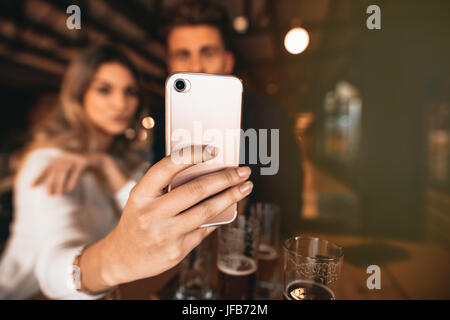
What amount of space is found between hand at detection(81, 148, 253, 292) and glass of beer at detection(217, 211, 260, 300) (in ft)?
0.43

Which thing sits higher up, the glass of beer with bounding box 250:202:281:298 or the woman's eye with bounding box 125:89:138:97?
the woman's eye with bounding box 125:89:138:97

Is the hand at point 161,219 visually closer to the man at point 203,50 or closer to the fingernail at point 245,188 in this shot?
the fingernail at point 245,188

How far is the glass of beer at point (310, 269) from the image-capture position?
48 cm

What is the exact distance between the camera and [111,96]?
145 centimetres

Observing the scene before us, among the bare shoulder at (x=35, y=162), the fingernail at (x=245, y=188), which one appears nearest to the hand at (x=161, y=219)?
the fingernail at (x=245, y=188)

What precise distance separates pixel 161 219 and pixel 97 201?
107 centimetres

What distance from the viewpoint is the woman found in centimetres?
44

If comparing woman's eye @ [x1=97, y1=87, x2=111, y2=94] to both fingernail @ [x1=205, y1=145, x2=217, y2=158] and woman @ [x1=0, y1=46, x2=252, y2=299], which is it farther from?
fingernail @ [x1=205, y1=145, x2=217, y2=158]

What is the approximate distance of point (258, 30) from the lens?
117 inches

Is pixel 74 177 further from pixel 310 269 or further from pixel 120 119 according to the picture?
pixel 310 269

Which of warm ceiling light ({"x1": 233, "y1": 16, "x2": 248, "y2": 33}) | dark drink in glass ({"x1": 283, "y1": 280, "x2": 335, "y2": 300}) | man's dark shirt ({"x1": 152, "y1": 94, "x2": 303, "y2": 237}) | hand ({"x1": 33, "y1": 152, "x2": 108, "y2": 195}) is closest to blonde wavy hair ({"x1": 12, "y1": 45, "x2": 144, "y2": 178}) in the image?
hand ({"x1": 33, "y1": 152, "x2": 108, "y2": 195})

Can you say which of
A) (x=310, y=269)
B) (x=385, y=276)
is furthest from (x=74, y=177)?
(x=385, y=276)

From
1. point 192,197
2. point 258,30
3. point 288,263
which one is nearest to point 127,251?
point 192,197

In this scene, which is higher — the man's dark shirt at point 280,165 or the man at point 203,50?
the man at point 203,50
